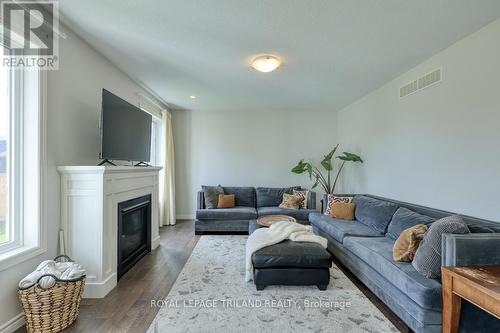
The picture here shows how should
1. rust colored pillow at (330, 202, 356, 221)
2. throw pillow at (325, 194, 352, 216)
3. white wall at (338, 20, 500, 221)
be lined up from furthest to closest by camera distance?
throw pillow at (325, 194, 352, 216) → rust colored pillow at (330, 202, 356, 221) → white wall at (338, 20, 500, 221)

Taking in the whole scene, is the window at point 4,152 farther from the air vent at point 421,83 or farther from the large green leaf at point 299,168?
the large green leaf at point 299,168

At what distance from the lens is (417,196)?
3.29 m

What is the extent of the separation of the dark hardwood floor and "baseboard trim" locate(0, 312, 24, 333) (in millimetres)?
45

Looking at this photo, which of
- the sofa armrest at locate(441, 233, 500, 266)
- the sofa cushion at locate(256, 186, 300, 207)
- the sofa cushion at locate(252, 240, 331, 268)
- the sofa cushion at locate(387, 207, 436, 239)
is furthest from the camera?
the sofa cushion at locate(256, 186, 300, 207)

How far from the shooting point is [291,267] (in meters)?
2.58

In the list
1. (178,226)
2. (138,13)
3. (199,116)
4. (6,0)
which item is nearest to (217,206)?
(178,226)

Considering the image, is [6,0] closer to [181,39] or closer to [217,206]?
[181,39]

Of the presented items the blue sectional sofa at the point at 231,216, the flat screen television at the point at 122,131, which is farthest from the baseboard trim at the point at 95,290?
the blue sectional sofa at the point at 231,216

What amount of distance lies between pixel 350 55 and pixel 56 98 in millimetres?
3257

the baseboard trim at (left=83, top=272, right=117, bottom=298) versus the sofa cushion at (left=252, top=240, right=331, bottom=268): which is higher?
the sofa cushion at (left=252, top=240, right=331, bottom=268)

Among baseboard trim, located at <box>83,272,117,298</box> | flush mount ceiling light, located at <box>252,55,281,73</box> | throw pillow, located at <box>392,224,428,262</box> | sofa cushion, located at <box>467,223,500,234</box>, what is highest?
flush mount ceiling light, located at <box>252,55,281,73</box>

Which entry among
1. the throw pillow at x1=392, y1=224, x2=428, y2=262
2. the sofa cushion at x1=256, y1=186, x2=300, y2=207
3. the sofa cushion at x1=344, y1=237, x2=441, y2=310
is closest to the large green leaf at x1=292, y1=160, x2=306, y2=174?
the sofa cushion at x1=256, y1=186, x2=300, y2=207

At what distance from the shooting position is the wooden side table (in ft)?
4.62

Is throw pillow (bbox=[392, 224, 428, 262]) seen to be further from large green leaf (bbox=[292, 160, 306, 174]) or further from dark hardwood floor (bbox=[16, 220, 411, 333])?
large green leaf (bbox=[292, 160, 306, 174])
